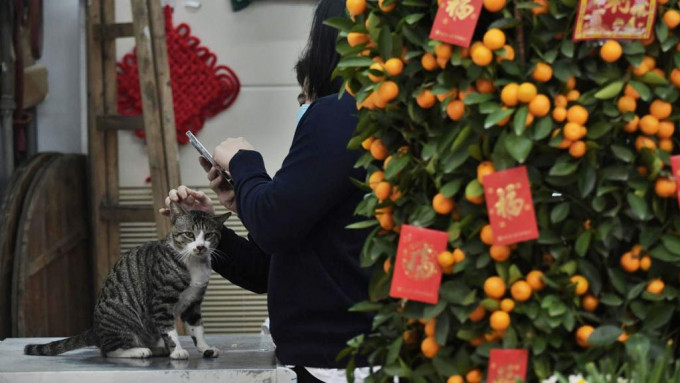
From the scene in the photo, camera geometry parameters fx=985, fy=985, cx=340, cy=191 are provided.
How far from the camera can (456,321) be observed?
1.26 m

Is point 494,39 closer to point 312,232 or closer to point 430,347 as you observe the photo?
point 430,347

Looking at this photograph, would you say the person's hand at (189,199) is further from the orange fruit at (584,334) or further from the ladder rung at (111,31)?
the ladder rung at (111,31)

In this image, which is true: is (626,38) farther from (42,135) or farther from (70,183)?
(42,135)

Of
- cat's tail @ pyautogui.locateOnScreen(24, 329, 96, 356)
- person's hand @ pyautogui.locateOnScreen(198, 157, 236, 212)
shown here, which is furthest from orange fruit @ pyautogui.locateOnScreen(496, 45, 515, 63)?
cat's tail @ pyautogui.locateOnScreen(24, 329, 96, 356)

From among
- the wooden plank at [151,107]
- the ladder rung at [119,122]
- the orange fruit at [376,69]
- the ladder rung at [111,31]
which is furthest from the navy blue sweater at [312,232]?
the ladder rung at [111,31]

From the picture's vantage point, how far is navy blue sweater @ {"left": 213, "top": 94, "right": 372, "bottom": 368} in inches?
63.9

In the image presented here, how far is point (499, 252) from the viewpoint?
3.93 ft

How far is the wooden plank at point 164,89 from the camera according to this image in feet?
12.6

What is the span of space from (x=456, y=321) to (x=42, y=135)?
11.4ft

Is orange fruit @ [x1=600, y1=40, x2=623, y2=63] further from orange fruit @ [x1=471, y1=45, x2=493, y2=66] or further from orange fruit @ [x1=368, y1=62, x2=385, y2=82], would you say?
orange fruit @ [x1=368, y1=62, x2=385, y2=82]

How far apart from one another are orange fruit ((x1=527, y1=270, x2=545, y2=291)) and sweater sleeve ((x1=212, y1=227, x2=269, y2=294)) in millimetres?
1023

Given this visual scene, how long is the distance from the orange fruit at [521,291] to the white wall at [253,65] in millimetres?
3165

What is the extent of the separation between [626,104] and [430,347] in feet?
1.27

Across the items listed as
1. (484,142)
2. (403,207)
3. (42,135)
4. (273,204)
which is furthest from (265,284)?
(42,135)
